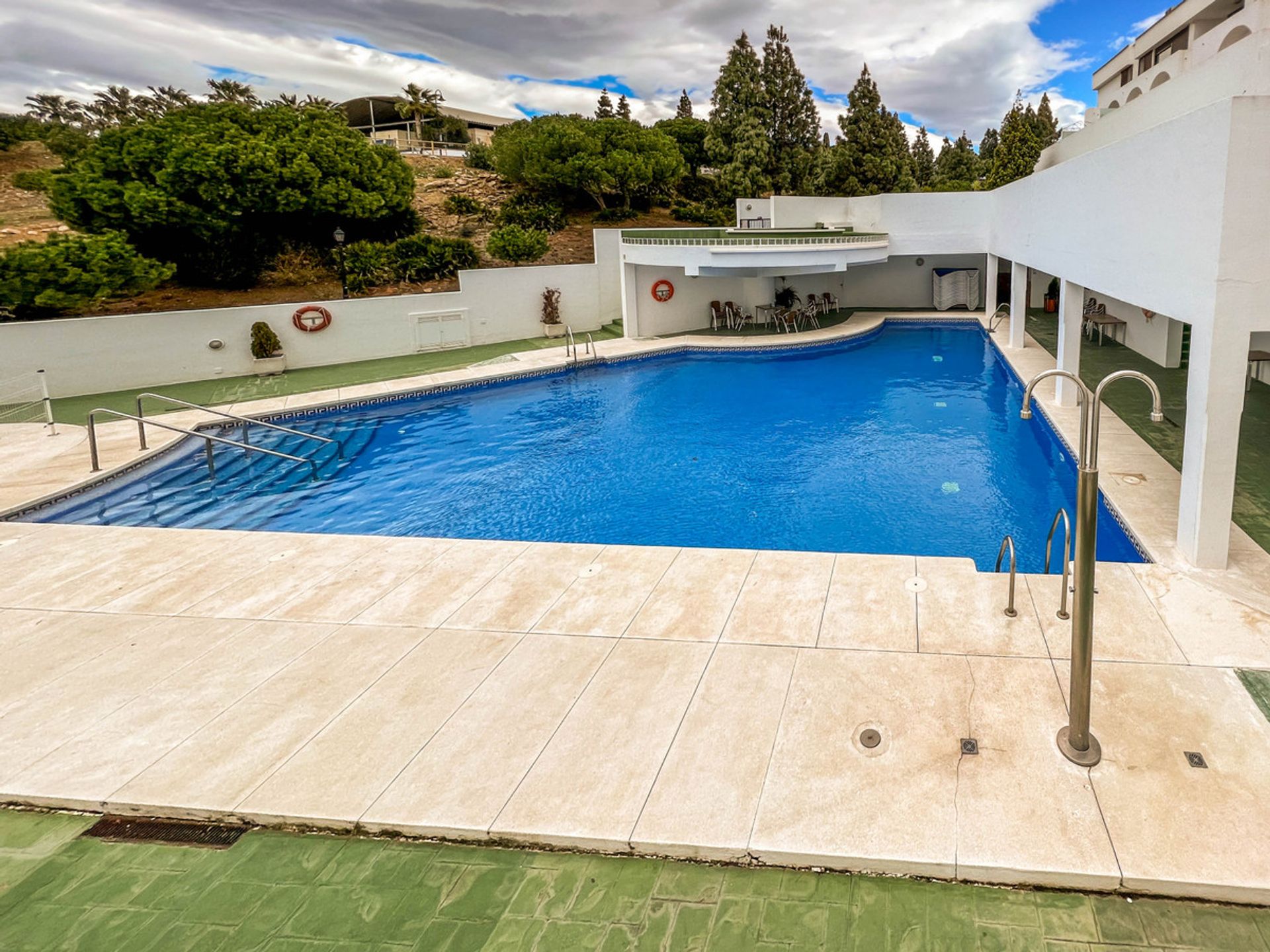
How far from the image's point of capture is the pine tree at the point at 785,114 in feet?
117

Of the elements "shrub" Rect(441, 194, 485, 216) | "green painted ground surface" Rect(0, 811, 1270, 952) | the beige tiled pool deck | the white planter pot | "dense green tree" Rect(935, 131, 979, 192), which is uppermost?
"dense green tree" Rect(935, 131, 979, 192)

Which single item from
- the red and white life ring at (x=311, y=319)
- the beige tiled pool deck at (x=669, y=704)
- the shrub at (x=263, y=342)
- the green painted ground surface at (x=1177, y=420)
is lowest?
the beige tiled pool deck at (x=669, y=704)

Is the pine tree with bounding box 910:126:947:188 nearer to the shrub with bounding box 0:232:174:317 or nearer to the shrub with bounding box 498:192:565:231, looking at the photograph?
the shrub with bounding box 498:192:565:231

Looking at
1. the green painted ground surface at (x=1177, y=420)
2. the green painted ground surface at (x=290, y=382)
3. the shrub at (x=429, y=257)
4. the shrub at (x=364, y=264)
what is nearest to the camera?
the green painted ground surface at (x=1177, y=420)

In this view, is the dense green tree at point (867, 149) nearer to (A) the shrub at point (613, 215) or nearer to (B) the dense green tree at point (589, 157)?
(B) the dense green tree at point (589, 157)

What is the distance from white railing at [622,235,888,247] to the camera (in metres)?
19.4

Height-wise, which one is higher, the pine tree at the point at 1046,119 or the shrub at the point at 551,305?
the pine tree at the point at 1046,119

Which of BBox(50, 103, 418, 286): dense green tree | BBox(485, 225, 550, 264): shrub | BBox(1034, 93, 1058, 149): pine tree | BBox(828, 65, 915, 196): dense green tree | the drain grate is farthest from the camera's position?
BBox(1034, 93, 1058, 149): pine tree

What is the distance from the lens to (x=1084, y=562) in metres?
3.87

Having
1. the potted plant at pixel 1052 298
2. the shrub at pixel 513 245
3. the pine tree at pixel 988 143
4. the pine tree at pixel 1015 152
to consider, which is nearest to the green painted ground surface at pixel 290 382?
the shrub at pixel 513 245

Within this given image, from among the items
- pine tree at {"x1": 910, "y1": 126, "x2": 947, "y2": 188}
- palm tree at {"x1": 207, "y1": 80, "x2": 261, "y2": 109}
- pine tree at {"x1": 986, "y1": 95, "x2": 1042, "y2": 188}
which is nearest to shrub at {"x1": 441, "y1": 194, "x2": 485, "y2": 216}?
pine tree at {"x1": 986, "y1": 95, "x2": 1042, "y2": 188}

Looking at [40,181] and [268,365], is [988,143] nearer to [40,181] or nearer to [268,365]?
[268,365]

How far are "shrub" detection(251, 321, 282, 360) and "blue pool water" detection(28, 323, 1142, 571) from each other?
4588mm

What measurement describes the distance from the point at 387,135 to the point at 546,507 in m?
52.6
